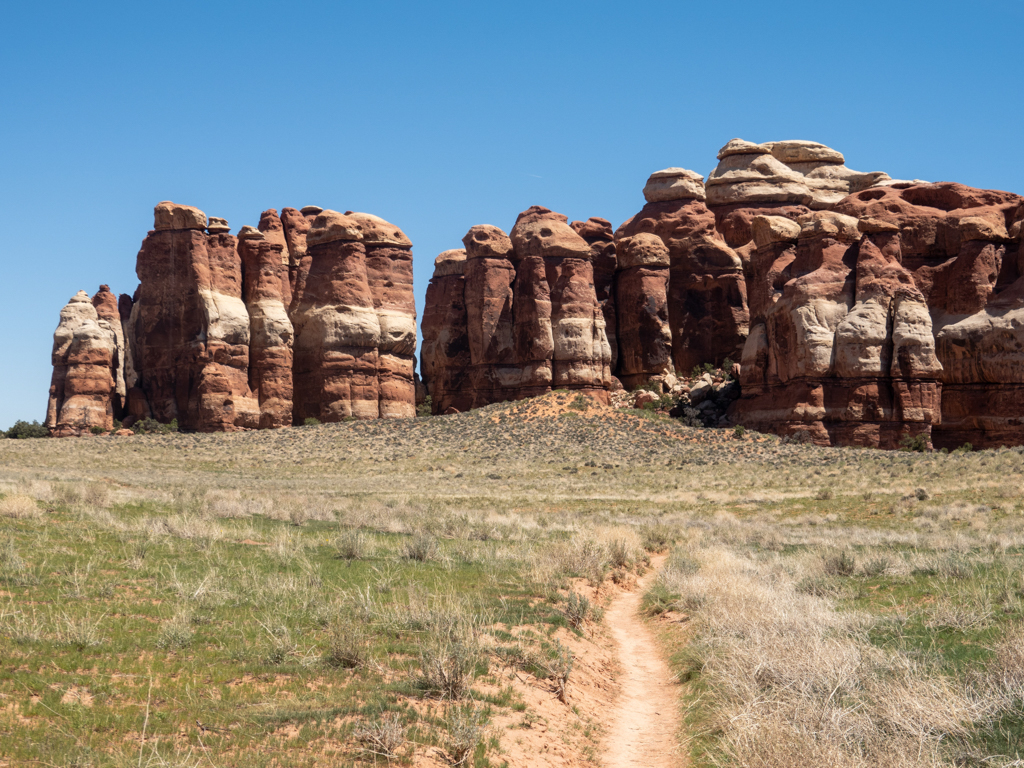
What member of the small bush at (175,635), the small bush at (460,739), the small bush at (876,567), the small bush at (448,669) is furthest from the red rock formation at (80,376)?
the small bush at (460,739)

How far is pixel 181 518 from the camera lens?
1761cm

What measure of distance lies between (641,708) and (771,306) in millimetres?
46848

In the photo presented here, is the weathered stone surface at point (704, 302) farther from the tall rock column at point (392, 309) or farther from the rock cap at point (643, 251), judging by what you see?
the tall rock column at point (392, 309)

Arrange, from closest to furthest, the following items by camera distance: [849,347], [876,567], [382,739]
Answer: [382,739] → [876,567] → [849,347]

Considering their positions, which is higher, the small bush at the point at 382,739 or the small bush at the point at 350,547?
the small bush at the point at 350,547

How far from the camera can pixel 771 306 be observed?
5372cm

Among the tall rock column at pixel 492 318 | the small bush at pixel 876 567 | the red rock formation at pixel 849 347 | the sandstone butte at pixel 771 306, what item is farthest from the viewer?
the tall rock column at pixel 492 318

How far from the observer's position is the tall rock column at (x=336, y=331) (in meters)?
57.1

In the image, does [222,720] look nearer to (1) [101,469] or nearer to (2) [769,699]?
(2) [769,699]

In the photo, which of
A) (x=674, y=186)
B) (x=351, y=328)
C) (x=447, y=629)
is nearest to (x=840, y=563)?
(x=447, y=629)

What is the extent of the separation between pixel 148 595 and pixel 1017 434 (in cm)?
5395

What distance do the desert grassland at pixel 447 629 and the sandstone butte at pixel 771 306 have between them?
25386 mm

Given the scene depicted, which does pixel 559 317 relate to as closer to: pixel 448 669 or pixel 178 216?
pixel 178 216

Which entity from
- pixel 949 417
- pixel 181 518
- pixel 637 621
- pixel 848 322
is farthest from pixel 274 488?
pixel 949 417
